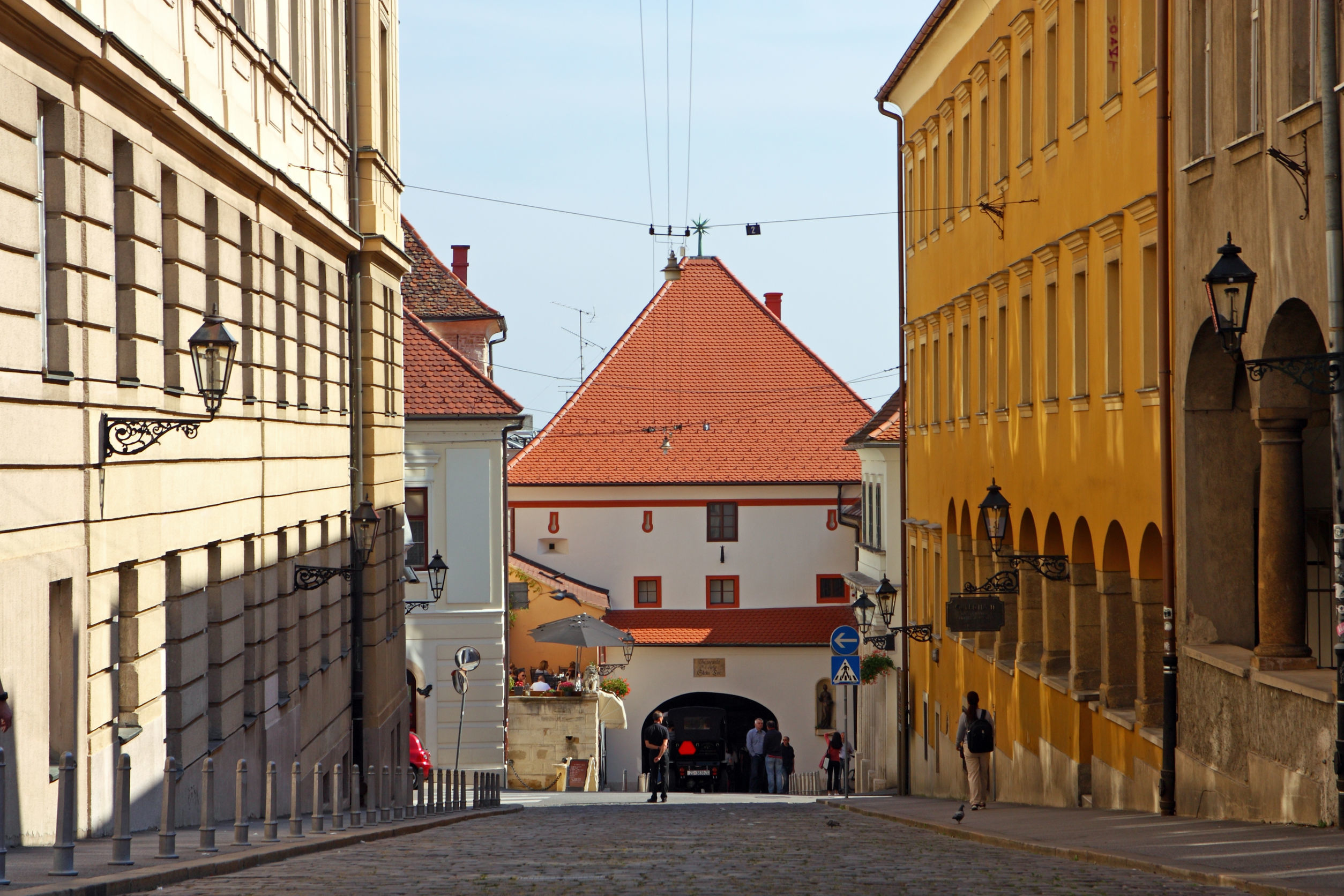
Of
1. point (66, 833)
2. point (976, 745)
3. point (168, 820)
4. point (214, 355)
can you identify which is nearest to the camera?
point (66, 833)

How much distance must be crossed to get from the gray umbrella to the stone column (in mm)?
31561

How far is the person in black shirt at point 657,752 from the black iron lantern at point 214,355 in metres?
15.4

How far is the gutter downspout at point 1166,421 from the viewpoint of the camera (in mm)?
18172

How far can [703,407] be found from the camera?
60.9 meters

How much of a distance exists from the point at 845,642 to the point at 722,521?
32.6 meters

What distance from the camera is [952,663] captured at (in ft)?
109

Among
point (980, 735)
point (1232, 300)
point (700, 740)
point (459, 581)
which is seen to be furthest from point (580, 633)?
point (1232, 300)

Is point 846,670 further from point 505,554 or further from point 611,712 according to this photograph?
point 611,712

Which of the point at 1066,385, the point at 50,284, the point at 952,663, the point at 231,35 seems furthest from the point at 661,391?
the point at 50,284

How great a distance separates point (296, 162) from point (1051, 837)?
452 inches

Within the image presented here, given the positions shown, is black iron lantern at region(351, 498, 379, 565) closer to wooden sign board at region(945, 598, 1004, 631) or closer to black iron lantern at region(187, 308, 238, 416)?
wooden sign board at region(945, 598, 1004, 631)

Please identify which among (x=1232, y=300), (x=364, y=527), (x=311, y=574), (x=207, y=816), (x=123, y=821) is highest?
(x=1232, y=300)

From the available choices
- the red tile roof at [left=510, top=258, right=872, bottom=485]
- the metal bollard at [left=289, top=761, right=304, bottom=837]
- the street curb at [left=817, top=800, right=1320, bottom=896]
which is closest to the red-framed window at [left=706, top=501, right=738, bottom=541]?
the red tile roof at [left=510, top=258, right=872, bottom=485]

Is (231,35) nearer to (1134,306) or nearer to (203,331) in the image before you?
(203,331)
